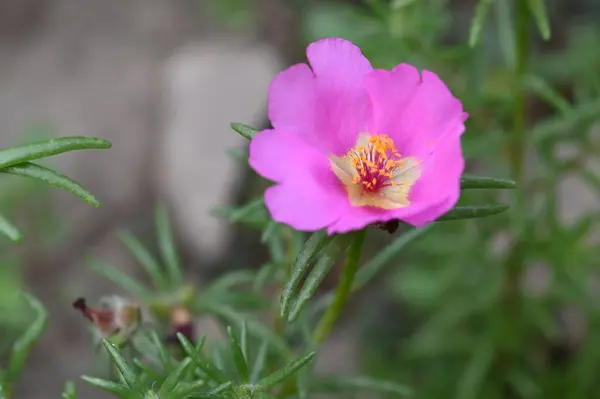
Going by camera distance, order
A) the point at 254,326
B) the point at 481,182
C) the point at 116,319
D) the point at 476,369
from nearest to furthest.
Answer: the point at 481,182
the point at 116,319
the point at 254,326
the point at 476,369

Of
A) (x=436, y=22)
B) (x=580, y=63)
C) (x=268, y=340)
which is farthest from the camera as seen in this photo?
(x=580, y=63)

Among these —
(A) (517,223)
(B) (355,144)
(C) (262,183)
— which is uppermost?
(B) (355,144)

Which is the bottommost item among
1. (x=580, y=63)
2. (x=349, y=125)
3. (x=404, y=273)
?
(x=404, y=273)

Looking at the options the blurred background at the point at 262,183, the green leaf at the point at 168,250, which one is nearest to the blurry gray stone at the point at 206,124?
the blurred background at the point at 262,183

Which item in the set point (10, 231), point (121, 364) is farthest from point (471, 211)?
point (10, 231)

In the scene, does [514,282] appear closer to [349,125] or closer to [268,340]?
[268,340]

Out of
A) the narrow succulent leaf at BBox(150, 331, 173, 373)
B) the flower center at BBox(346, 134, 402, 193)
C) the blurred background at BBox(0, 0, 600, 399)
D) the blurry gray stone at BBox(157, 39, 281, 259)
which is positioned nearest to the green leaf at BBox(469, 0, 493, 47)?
the blurred background at BBox(0, 0, 600, 399)

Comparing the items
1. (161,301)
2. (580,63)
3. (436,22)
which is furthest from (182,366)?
(580,63)

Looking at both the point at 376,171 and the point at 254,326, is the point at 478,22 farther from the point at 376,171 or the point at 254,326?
the point at 254,326
